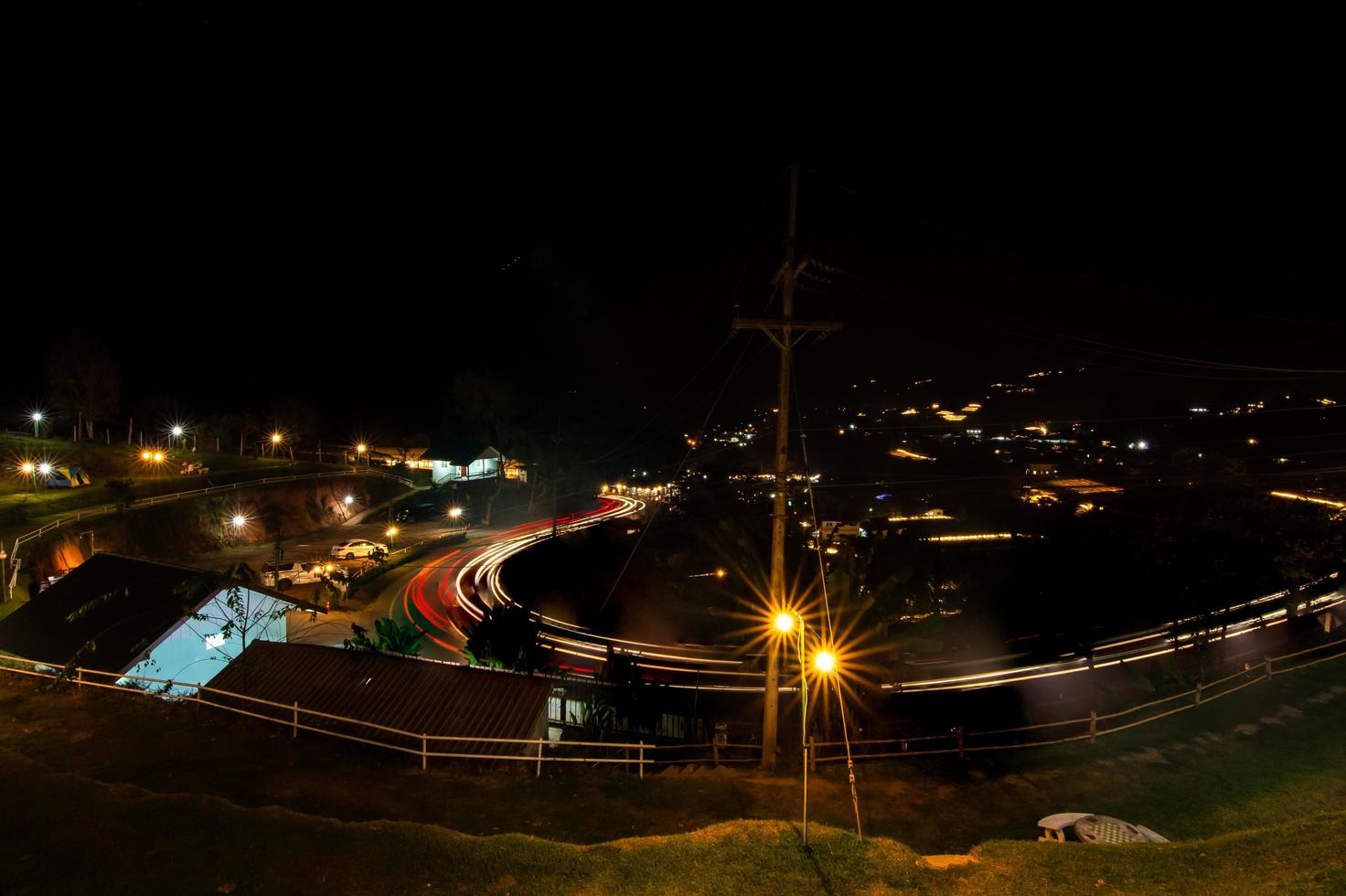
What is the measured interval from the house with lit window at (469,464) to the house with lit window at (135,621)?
39929 mm

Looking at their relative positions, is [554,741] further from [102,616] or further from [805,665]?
[102,616]

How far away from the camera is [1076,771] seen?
9703 mm

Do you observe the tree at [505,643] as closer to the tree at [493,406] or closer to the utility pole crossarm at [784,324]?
the utility pole crossarm at [784,324]

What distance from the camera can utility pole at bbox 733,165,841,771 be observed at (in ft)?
30.2

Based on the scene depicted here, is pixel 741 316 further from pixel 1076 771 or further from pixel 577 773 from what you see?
pixel 1076 771

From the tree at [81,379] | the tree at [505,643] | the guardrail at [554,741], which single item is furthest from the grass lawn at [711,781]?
the tree at [81,379]

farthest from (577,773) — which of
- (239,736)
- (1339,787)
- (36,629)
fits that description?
(36,629)

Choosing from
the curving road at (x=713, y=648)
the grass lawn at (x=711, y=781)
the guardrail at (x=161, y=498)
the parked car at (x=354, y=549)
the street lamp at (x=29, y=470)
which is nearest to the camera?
the grass lawn at (x=711, y=781)

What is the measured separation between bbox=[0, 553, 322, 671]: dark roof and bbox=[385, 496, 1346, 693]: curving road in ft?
23.6

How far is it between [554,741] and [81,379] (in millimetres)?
56116

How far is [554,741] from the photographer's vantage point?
1008 centimetres

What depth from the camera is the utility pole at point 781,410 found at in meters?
9.21

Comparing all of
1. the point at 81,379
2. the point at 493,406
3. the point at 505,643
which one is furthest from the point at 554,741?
the point at 81,379

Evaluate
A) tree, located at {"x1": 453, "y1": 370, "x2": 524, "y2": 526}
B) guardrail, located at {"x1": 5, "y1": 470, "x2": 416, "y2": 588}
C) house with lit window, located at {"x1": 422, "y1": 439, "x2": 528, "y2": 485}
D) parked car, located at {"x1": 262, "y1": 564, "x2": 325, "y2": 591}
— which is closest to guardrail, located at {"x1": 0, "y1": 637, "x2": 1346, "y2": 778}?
parked car, located at {"x1": 262, "y1": 564, "x2": 325, "y2": 591}
